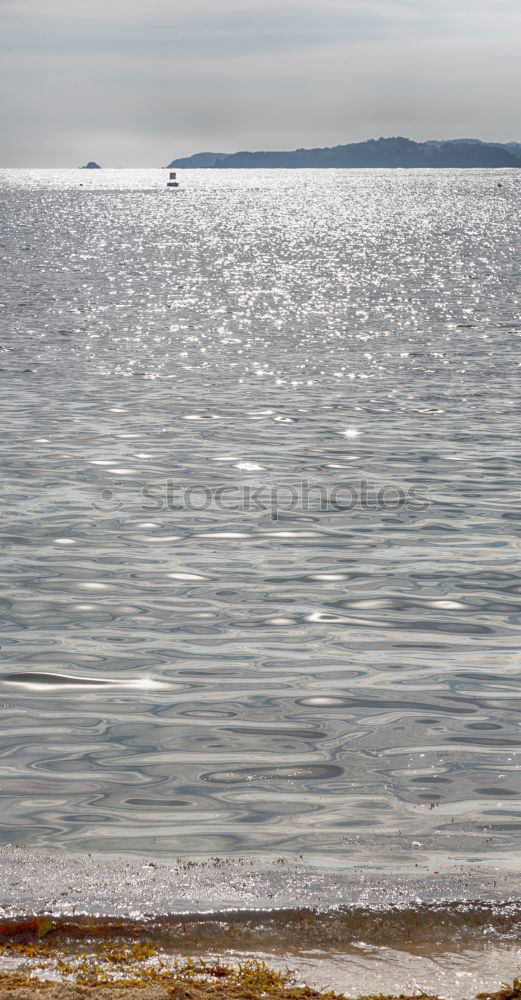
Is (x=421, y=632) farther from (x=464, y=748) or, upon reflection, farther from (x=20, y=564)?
(x=20, y=564)

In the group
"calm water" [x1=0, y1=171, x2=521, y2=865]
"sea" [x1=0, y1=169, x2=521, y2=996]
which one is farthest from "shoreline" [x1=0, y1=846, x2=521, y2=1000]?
"calm water" [x1=0, y1=171, x2=521, y2=865]

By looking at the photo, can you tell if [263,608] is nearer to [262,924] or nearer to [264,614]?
[264,614]

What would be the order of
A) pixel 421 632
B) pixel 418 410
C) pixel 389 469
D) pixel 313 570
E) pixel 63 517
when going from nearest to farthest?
pixel 421 632 → pixel 313 570 → pixel 63 517 → pixel 389 469 → pixel 418 410

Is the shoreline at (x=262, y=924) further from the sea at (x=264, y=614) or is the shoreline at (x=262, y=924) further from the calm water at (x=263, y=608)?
the calm water at (x=263, y=608)

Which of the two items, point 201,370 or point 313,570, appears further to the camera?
point 201,370

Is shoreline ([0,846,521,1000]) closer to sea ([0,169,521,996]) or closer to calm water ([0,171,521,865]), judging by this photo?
sea ([0,169,521,996])

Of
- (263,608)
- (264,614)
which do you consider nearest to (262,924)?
(264,614)

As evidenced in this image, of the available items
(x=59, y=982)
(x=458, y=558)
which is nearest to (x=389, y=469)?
(x=458, y=558)

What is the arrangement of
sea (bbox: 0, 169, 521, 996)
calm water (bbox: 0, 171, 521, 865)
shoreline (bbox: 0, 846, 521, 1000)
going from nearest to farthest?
shoreline (bbox: 0, 846, 521, 1000), sea (bbox: 0, 169, 521, 996), calm water (bbox: 0, 171, 521, 865)

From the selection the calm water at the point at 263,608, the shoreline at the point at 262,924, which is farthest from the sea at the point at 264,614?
the shoreline at the point at 262,924

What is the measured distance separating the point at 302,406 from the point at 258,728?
64.0 ft

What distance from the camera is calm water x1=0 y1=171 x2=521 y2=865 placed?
906 cm

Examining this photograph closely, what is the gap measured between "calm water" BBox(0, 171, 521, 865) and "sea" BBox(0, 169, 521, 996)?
40mm

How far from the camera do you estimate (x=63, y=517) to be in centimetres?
1830
